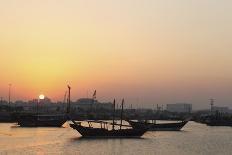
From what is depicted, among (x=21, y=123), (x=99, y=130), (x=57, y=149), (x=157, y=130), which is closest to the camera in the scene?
(x=57, y=149)

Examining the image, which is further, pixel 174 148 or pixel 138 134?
pixel 138 134

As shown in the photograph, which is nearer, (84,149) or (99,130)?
(84,149)

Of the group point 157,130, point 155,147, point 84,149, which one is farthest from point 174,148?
point 157,130

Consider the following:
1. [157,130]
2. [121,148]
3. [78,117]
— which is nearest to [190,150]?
[121,148]

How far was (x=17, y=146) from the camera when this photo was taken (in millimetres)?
55500

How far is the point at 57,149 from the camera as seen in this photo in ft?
175

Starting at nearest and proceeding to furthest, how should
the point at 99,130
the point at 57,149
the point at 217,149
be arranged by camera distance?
1. the point at 57,149
2. the point at 217,149
3. the point at 99,130

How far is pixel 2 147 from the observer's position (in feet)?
177

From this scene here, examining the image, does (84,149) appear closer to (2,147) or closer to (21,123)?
(2,147)

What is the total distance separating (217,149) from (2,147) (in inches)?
902

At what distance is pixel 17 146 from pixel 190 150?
18213 mm

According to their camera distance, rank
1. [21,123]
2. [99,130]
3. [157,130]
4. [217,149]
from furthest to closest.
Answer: [21,123] → [157,130] → [99,130] → [217,149]

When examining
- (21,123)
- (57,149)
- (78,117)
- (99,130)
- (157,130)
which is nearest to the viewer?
(57,149)

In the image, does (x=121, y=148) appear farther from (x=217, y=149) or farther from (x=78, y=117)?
(x=78, y=117)
